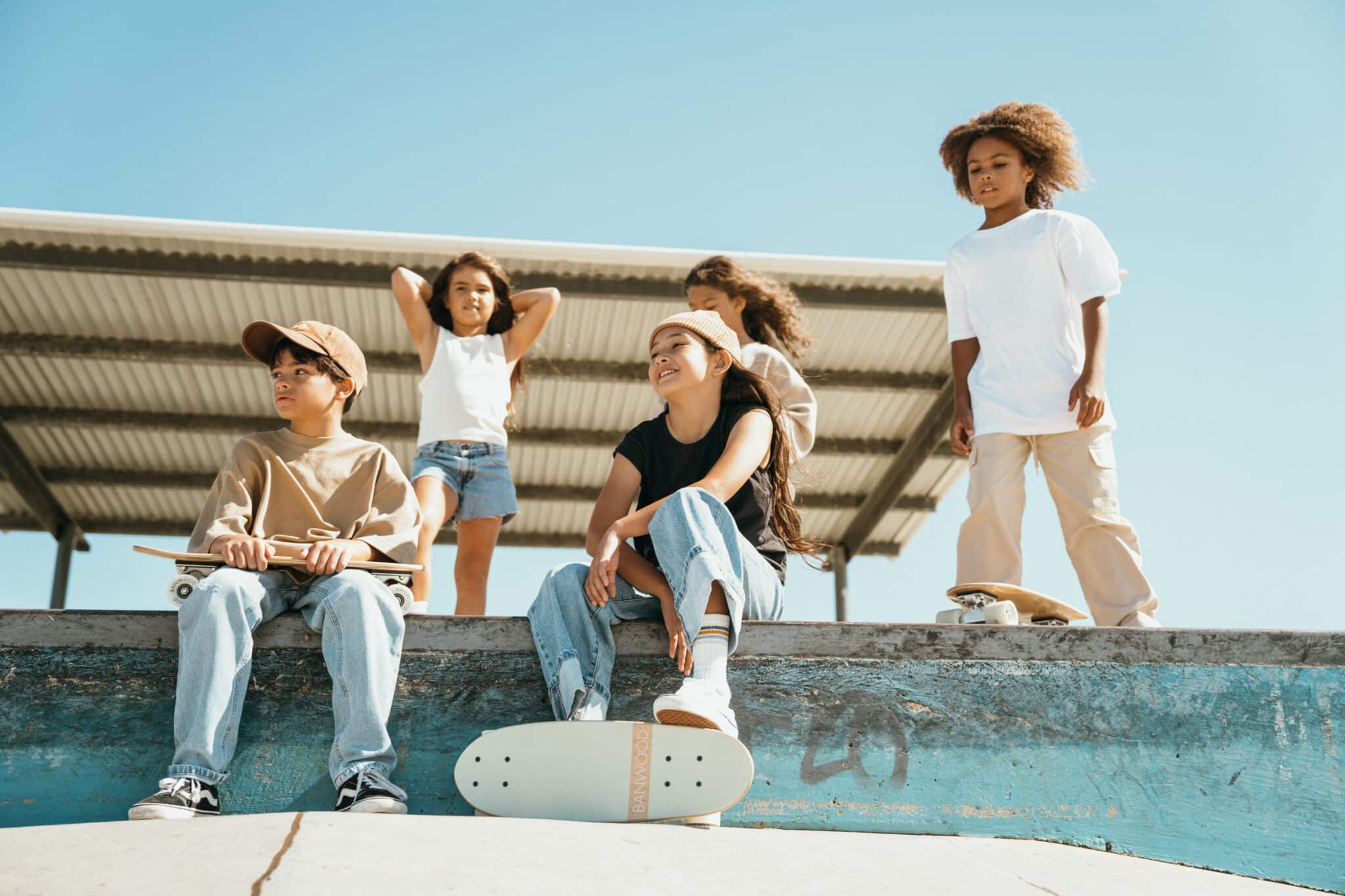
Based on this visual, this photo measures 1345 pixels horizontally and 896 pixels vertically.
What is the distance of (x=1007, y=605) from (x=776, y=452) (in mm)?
894

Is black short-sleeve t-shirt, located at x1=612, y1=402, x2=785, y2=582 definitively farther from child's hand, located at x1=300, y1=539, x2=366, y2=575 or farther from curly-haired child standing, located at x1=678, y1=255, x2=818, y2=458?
curly-haired child standing, located at x1=678, y1=255, x2=818, y2=458

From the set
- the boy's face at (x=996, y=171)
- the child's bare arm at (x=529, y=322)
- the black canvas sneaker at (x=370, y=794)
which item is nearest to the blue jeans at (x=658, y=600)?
the black canvas sneaker at (x=370, y=794)

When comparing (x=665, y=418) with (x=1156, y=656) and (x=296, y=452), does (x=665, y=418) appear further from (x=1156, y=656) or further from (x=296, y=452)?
(x=1156, y=656)

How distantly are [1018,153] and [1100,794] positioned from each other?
102 inches

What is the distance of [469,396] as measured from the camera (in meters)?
5.18

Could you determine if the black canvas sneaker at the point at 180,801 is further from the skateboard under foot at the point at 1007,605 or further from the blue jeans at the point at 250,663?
the skateboard under foot at the point at 1007,605

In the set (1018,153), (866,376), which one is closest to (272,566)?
(1018,153)

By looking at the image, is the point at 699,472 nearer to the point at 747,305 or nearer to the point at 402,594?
the point at 402,594

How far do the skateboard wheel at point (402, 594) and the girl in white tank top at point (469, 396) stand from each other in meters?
1.27

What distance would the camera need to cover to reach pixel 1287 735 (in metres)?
3.38

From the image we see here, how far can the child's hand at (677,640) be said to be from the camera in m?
3.28

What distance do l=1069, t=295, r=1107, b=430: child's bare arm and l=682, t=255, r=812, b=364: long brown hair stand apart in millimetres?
1259

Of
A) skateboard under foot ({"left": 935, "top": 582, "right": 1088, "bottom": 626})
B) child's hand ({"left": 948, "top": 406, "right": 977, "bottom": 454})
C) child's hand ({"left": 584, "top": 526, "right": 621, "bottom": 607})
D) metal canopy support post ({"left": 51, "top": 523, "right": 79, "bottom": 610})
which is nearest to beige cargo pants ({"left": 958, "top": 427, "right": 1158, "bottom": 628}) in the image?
child's hand ({"left": 948, "top": 406, "right": 977, "bottom": 454})

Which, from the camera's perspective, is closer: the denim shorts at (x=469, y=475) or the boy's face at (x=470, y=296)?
the denim shorts at (x=469, y=475)
